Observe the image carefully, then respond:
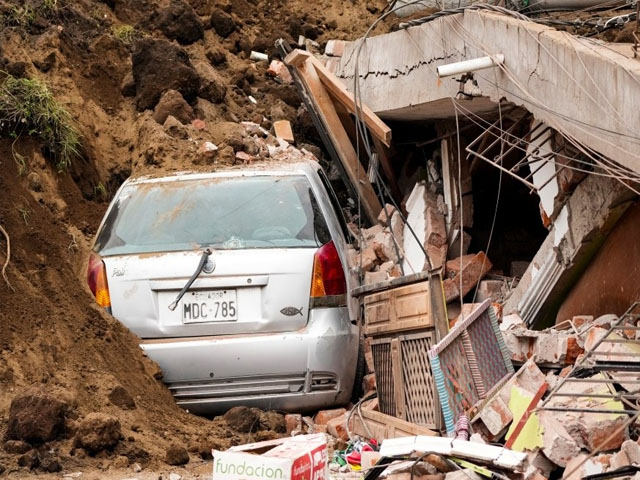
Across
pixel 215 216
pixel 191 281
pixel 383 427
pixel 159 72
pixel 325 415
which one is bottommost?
pixel 325 415

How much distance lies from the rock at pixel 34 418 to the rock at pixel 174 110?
6018 millimetres

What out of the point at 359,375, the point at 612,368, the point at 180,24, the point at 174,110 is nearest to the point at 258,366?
the point at 359,375

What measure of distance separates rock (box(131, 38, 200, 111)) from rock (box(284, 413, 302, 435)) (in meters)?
5.90

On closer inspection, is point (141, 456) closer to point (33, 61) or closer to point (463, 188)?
point (463, 188)

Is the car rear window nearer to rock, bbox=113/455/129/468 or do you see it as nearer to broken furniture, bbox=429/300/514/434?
broken furniture, bbox=429/300/514/434

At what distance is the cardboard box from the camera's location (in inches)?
181

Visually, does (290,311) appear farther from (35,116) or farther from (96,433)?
(35,116)

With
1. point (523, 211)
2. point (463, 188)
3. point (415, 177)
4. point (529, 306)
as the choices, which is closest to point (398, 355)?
point (529, 306)

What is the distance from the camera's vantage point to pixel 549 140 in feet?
26.5

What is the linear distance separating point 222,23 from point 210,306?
25.9 feet

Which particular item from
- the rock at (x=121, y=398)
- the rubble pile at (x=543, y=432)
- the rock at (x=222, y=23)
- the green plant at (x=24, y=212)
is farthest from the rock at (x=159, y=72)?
the rubble pile at (x=543, y=432)

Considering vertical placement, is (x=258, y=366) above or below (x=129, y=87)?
below

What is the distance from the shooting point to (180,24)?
13.8m

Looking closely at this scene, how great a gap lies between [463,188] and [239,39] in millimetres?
4864
